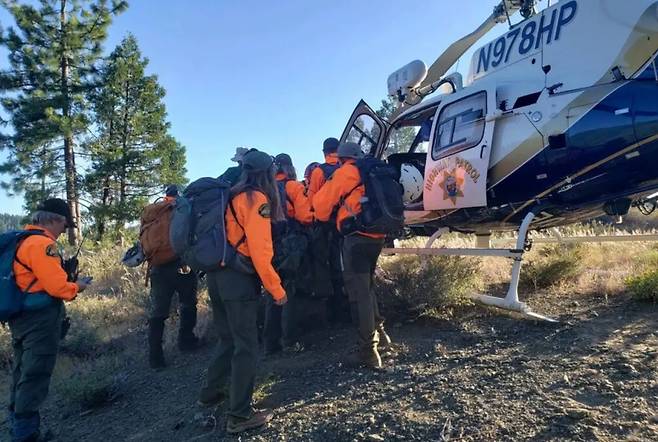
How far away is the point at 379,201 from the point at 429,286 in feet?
6.54

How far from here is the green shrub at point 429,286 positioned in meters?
6.14

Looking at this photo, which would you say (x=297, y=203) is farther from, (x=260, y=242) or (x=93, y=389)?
Result: (x=93, y=389)

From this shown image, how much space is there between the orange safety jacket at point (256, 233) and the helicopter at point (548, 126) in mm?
2993

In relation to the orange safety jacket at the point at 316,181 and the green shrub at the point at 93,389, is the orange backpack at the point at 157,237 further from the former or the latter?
the orange safety jacket at the point at 316,181

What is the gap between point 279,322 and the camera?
586 centimetres

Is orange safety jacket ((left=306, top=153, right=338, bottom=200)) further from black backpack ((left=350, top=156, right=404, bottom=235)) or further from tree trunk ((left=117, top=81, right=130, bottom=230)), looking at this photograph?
tree trunk ((left=117, top=81, right=130, bottom=230))

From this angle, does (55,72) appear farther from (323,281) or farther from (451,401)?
(451,401)

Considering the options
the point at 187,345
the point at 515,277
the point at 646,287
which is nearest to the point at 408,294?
the point at 515,277

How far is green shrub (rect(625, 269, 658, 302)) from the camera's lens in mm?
5641

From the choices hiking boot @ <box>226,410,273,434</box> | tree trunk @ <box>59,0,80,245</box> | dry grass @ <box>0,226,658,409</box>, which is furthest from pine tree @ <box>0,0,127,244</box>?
hiking boot @ <box>226,410,273,434</box>

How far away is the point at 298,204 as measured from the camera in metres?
5.71

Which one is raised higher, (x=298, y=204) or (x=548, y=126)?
(x=548, y=126)

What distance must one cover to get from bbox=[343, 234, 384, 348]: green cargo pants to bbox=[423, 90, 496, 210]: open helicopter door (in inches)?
64.2

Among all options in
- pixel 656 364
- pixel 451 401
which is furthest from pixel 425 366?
pixel 656 364
